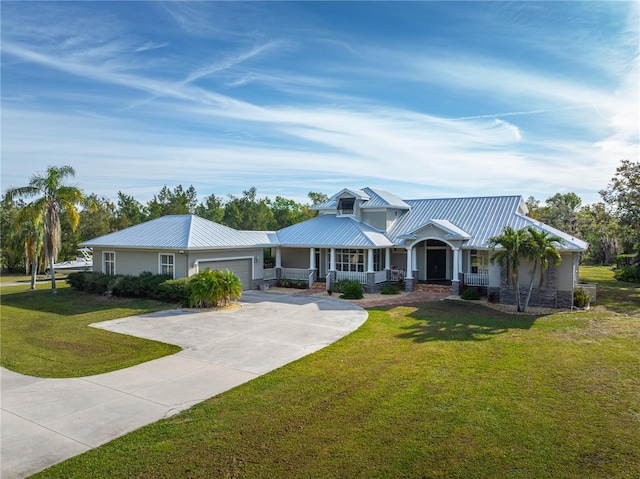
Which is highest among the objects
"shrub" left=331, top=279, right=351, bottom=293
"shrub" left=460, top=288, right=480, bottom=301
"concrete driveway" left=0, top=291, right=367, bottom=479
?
"shrub" left=331, top=279, right=351, bottom=293

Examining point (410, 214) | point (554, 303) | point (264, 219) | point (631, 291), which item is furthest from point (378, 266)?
point (264, 219)

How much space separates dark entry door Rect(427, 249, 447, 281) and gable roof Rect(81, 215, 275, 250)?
34.9 ft

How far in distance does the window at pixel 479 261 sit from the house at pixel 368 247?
0.06 m

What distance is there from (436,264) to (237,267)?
42.1 feet

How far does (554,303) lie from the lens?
62.4 ft

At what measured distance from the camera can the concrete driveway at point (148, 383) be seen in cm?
656

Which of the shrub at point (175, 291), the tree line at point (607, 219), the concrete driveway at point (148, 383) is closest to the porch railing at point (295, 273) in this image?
the shrub at point (175, 291)

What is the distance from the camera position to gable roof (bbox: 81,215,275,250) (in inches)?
848

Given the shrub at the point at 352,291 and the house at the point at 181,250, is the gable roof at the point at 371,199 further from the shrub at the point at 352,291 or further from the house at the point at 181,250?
the shrub at the point at 352,291

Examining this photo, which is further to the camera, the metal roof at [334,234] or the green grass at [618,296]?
the metal roof at [334,234]

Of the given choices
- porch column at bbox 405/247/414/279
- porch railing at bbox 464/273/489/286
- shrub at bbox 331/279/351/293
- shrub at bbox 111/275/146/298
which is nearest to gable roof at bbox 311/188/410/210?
porch column at bbox 405/247/414/279

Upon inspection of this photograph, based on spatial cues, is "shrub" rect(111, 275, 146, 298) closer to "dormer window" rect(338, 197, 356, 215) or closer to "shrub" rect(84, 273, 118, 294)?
"shrub" rect(84, 273, 118, 294)

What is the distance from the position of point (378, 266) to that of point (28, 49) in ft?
67.1

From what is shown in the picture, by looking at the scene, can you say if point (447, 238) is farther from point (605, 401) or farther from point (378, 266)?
point (605, 401)
